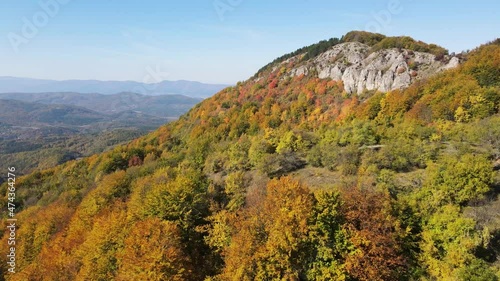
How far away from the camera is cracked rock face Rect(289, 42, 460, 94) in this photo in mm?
81250

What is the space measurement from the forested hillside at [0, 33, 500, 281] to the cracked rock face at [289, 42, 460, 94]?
1654cm

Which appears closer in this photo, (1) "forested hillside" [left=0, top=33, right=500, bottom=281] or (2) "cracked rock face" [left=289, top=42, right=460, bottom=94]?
(1) "forested hillside" [left=0, top=33, right=500, bottom=281]

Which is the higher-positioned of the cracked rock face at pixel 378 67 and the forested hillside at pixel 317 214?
the cracked rock face at pixel 378 67

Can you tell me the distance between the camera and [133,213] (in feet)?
122

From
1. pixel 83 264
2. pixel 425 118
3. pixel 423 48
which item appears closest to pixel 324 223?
pixel 83 264

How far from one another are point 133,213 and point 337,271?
79.9 feet

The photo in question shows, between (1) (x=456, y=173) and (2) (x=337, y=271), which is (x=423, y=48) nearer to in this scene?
(1) (x=456, y=173)

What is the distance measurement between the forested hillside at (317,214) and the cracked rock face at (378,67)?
16536mm

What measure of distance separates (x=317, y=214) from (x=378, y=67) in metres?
76.2

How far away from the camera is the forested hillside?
81.7 ft

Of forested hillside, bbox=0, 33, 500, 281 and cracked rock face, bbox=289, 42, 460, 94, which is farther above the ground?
cracked rock face, bbox=289, 42, 460, 94

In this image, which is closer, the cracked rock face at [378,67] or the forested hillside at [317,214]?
the forested hillside at [317,214]

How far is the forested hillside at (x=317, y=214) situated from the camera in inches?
980

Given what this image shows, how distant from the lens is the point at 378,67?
297ft
